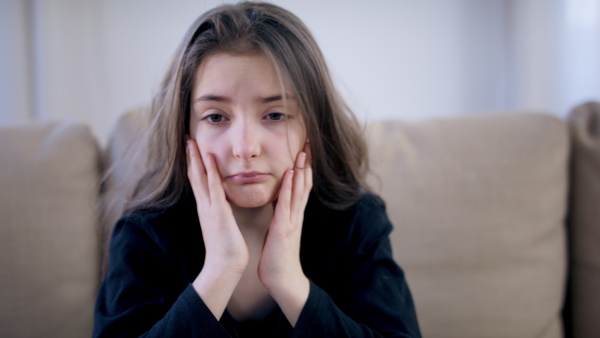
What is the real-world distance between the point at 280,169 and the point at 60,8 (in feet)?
3.66

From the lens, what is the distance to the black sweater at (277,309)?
0.75 metres

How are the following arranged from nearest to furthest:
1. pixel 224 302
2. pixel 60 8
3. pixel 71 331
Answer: pixel 224 302, pixel 71 331, pixel 60 8

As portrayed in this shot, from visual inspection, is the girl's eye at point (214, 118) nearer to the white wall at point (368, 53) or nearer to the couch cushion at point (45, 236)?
the couch cushion at point (45, 236)

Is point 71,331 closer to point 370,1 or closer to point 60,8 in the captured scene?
point 60,8

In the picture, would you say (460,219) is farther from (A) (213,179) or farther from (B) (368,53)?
(B) (368,53)

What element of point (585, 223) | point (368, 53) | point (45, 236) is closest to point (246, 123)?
point (45, 236)

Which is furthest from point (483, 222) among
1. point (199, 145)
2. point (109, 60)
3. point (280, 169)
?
point (109, 60)

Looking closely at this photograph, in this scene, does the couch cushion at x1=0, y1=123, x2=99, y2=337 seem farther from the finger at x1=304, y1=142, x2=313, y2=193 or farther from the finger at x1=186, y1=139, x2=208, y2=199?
the finger at x1=304, y1=142, x2=313, y2=193

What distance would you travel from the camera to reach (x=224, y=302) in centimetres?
76

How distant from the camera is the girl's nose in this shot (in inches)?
29.4

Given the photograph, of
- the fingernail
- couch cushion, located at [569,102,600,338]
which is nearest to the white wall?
couch cushion, located at [569,102,600,338]

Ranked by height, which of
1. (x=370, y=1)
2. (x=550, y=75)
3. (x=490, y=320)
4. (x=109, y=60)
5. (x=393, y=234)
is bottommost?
(x=490, y=320)

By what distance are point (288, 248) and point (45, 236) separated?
0.57 meters

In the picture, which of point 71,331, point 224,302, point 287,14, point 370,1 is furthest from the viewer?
point 370,1
